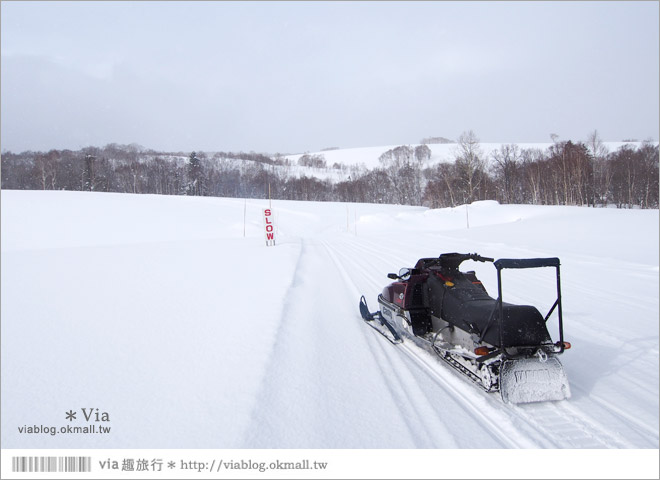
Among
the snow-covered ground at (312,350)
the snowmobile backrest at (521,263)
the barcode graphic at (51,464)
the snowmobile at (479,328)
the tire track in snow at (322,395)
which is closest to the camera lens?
the barcode graphic at (51,464)

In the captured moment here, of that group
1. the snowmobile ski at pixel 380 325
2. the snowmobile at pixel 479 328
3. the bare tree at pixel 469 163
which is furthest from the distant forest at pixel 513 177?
the snowmobile ski at pixel 380 325

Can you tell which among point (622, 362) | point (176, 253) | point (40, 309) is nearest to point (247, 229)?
point (176, 253)

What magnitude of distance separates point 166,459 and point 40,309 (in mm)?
4809

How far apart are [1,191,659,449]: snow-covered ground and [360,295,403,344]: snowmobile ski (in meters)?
0.14

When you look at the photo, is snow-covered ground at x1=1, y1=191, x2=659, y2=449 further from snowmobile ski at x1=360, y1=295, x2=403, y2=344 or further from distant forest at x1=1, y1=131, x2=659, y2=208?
distant forest at x1=1, y1=131, x2=659, y2=208

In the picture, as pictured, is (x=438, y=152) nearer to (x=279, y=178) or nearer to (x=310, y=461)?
(x=310, y=461)

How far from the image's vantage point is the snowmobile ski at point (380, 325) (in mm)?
5129

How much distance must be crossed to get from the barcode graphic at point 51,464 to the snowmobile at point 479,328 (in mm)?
3251

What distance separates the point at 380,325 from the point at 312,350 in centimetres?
146

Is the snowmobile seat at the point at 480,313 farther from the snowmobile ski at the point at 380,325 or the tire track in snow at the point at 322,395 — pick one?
the tire track in snow at the point at 322,395

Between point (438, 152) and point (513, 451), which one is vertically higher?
point (438, 152)

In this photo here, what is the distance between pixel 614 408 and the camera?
3355 mm

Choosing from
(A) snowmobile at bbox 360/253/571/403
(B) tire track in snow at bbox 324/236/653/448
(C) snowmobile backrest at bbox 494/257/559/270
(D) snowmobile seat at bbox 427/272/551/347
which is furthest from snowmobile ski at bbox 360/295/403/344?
(C) snowmobile backrest at bbox 494/257/559/270

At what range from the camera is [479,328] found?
12.1 ft
